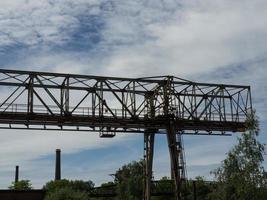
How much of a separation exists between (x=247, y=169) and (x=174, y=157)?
472 inches

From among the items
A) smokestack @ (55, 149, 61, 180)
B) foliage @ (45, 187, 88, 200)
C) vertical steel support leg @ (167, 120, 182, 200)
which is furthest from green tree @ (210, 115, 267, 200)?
smokestack @ (55, 149, 61, 180)

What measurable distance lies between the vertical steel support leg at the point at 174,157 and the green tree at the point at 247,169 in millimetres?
8832

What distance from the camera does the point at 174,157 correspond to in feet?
128

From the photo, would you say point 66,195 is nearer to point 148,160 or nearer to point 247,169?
point 148,160

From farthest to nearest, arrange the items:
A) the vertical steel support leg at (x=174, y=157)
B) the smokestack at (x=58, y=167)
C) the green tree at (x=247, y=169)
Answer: the smokestack at (x=58, y=167) → the vertical steel support leg at (x=174, y=157) → the green tree at (x=247, y=169)

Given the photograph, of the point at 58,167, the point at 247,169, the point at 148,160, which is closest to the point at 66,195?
the point at 148,160

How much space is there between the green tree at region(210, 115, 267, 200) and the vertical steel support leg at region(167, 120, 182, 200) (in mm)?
8832

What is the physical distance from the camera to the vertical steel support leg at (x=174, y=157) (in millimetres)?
38719

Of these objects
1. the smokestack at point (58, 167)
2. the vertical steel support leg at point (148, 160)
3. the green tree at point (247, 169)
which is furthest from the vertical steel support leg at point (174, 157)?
the smokestack at point (58, 167)

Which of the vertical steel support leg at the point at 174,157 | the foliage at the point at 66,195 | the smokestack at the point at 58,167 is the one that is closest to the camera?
the vertical steel support leg at the point at 174,157

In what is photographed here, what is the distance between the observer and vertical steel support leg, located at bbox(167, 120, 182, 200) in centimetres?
3872

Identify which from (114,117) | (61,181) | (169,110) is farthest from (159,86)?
(61,181)

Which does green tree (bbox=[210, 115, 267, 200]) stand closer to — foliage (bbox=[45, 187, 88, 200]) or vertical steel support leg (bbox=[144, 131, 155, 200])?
vertical steel support leg (bbox=[144, 131, 155, 200])

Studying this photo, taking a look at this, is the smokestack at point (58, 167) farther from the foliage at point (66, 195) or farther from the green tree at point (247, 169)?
the green tree at point (247, 169)
